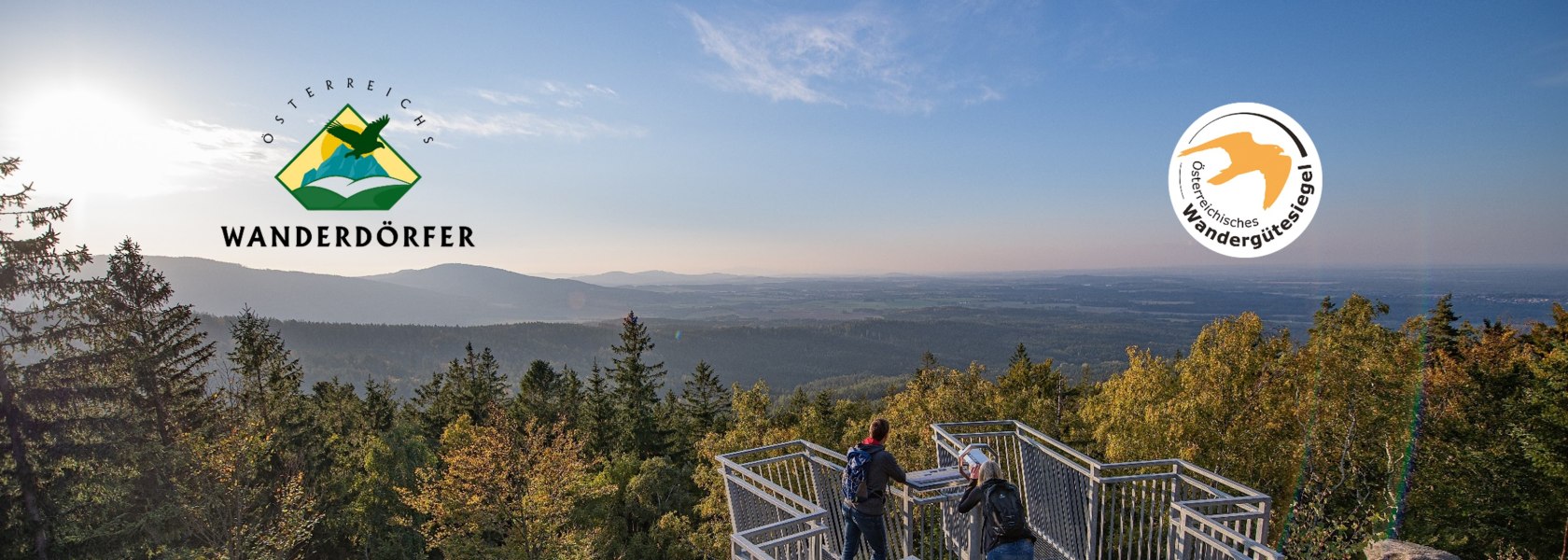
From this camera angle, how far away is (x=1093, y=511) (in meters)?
7.46

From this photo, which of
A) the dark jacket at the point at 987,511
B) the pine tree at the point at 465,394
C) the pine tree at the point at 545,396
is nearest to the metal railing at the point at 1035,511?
the dark jacket at the point at 987,511

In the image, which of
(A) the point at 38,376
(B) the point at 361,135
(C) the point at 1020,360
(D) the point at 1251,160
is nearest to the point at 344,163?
(B) the point at 361,135

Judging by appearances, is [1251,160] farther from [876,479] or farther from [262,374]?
[262,374]

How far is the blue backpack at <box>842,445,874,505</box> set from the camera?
6.62m

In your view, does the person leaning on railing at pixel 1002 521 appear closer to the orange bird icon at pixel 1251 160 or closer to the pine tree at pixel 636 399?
the orange bird icon at pixel 1251 160

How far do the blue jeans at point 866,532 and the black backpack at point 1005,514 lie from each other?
1.24m

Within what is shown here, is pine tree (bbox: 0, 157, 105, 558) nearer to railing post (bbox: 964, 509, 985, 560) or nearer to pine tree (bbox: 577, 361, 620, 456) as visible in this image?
railing post (bbox: 964, 509, 985, 560)

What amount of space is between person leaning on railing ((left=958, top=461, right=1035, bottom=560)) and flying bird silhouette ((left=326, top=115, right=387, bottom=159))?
19.5 meters

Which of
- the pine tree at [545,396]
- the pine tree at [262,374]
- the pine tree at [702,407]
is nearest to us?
the pine tree at [262,374]

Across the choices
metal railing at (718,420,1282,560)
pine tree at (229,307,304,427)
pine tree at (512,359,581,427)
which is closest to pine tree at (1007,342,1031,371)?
pine tree at (512,359,581,427)

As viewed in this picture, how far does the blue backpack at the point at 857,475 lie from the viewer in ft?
21.7

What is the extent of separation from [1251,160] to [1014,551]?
55.7 feet

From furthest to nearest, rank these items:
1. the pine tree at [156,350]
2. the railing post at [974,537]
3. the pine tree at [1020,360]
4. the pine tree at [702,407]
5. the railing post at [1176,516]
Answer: the pine tree at [1020,360] → the pine tree at [702,407] → the pine tree at [156,350] → the railing post at [974,537] → the railing post at [1176,516]

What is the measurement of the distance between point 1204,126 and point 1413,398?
1182cm
